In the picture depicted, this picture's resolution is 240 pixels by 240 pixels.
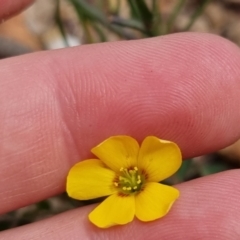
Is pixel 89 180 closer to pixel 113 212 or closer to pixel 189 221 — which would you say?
pixel 113 212

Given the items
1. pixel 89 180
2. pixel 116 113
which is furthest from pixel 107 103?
pixel 89 180

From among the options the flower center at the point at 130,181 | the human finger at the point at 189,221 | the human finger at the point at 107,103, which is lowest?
the human finger at the point at 189,221

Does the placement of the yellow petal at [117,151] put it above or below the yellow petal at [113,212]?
above

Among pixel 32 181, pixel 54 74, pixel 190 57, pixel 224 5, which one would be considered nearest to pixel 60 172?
pixel 32 181

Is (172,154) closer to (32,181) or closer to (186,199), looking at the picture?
(186,199)

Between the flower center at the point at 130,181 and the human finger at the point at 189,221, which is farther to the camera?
the flower center at the point at 130,181
